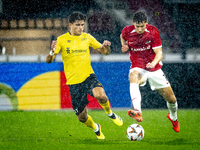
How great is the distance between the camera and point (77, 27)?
18.8 feet

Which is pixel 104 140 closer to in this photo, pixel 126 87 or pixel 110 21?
pixel 126 87

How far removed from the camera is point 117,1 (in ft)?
60.0

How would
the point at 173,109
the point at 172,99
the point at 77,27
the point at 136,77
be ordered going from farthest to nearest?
the point at 173,109, the point at 172,99, the point at 77,27, the point at 136,77

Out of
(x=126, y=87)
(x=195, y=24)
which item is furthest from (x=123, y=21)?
(x=126, y=87)

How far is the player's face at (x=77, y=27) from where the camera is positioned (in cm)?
566

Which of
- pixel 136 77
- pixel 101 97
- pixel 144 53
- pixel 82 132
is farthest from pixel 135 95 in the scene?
pixel 82 132

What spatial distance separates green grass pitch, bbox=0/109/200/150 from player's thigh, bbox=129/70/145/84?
0.99 meters

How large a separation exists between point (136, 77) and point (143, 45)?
59cm

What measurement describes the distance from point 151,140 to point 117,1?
13.6 metres

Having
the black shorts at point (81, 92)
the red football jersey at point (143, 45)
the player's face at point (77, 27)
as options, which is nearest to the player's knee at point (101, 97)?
the black shorts at point (81, 92)

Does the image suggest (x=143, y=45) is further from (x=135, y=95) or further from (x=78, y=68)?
(x=78, y=68)

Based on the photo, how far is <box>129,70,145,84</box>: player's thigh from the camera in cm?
556

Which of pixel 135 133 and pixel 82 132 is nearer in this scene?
pixel 135 133

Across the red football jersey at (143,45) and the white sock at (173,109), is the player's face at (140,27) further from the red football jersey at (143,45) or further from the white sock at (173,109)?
the white sock at (173,109)
